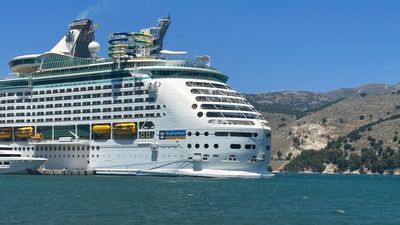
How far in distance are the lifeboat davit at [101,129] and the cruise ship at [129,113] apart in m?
0.17

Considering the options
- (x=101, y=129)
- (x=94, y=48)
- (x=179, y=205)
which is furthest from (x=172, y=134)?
(x=179, y=205)

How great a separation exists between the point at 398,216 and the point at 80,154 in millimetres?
55298

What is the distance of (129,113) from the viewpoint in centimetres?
9325

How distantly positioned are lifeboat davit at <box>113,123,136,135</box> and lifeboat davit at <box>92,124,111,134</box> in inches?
63.2

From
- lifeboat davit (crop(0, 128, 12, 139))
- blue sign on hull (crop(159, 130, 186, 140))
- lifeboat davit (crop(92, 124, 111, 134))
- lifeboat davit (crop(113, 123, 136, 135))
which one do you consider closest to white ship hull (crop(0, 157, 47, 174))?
lifeboat davit (crop(0, 128, 12, 139))

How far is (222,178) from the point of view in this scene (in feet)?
278

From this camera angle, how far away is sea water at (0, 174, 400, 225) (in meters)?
44.8

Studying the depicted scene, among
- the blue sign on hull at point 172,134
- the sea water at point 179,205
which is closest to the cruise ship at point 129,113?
the blue sign on hull at point 172,134

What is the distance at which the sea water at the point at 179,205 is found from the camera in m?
44.8

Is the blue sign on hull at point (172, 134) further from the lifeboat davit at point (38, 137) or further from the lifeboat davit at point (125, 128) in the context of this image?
the lifeboat davit at point (38, 137)

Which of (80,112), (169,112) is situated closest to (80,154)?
(80,112)

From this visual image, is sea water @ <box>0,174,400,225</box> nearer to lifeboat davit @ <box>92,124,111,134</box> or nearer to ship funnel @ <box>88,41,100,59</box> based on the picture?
lifeboat davit @ <box>92,124,111,134</box>

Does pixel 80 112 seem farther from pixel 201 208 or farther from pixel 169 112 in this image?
pixel 201 208

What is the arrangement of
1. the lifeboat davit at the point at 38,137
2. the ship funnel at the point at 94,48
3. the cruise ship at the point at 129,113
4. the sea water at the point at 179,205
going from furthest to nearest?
the ship funnel at the point at 94,48
the lifeboat davit at the point at 38,137
the cruise ship at the point at 129,113
the sea water at the point at 179,205
